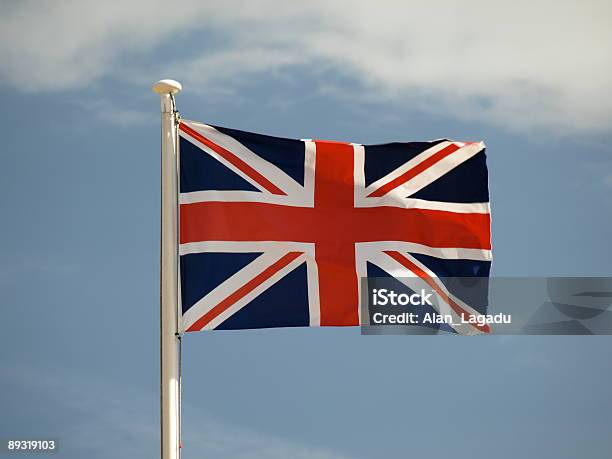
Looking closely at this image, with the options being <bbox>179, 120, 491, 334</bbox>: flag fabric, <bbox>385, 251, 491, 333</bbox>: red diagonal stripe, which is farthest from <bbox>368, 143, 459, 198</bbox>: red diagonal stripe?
<bbox>385, 251, 491, 333</bbox>: red diagonal stripe

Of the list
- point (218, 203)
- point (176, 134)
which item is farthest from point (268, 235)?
point (176, 134)

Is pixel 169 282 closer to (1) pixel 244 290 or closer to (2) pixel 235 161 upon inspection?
(1) pixel 244 290

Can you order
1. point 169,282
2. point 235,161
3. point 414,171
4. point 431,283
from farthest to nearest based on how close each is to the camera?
point 414,171
point 431,283
point 235,161
point 169,282

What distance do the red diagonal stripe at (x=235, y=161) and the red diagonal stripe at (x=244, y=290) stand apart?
77 centimetres

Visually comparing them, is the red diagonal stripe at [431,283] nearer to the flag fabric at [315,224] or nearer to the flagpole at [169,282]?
the flag fabric at [315,224]

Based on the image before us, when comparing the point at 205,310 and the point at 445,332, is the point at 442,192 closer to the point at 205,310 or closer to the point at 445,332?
the point at 445,332

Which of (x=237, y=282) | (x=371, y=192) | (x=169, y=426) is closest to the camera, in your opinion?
(x=169, y=426)

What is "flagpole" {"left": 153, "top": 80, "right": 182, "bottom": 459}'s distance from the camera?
1044 centimetres

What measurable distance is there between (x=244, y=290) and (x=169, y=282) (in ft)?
2.72

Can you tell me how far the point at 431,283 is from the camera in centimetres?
1197

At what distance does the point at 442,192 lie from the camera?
484 inches

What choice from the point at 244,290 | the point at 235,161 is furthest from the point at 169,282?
the point at 235,161

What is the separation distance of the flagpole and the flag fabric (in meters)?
0.14

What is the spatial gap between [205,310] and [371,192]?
96.2 inches
